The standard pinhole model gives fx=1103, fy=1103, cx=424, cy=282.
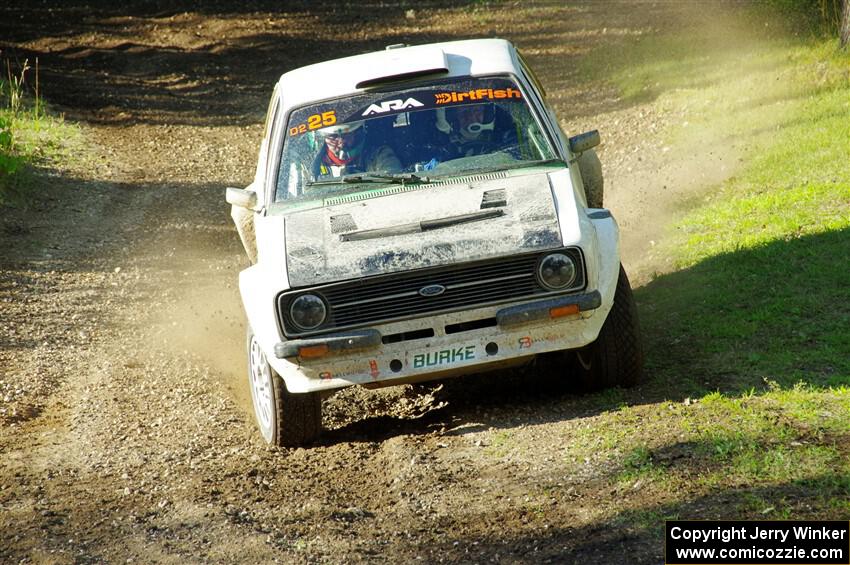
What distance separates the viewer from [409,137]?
686 cm

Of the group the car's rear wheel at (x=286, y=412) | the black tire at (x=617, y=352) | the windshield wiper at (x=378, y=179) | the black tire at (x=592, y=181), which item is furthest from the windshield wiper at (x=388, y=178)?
the black tire at (x=592, y=181)

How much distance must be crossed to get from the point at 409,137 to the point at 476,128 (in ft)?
1.40

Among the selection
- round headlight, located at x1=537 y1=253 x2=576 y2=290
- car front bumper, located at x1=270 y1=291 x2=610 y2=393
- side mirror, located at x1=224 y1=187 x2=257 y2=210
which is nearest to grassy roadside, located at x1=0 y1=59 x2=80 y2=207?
side mirror, located at x1=224 y1=187 x2=257 y2=210

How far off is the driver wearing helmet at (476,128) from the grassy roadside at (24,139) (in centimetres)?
763

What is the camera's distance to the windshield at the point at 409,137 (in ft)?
22.1

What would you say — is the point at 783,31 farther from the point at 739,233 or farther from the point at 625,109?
the point at 739,233

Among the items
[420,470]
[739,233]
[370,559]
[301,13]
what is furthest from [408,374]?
[301,13]

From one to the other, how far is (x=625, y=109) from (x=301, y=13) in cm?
1165

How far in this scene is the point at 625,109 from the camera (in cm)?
1606

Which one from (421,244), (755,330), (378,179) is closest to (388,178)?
(378,179)

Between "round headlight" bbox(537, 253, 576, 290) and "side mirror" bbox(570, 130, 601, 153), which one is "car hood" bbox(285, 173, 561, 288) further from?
"side mirror" bbox(570, 130, 601, 153)

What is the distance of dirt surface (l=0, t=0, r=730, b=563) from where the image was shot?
5.15 m

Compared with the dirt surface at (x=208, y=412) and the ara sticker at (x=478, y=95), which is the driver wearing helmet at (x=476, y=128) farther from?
the dirt surface at (x=208, y=412)

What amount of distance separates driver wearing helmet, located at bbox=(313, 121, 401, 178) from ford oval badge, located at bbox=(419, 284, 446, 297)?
1089 mm
